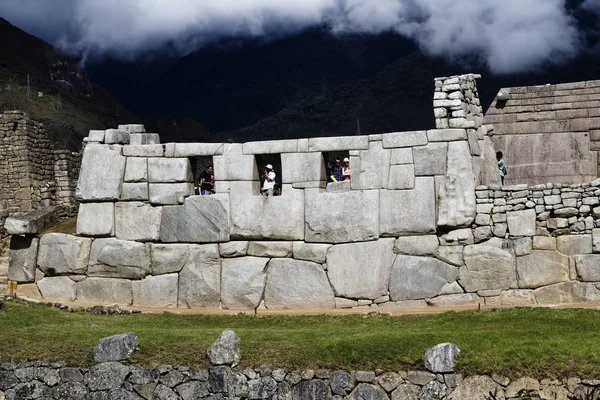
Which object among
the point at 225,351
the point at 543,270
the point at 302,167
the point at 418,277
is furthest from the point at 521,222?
the point at 225,351

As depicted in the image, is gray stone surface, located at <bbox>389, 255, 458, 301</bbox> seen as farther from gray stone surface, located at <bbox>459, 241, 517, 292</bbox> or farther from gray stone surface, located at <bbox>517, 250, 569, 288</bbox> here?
gray stone surface, located at <bbox>517, 250, 569, 288</bbox>

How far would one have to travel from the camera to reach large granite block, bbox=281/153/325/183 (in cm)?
1684

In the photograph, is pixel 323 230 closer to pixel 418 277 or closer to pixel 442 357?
pixel 418 277

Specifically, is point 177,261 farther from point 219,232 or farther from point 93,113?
point 93,113

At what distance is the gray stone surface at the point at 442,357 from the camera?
40.5ft

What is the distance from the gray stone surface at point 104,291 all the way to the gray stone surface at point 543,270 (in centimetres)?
648

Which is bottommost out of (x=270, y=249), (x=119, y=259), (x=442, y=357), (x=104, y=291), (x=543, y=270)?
(x=442, y=357)

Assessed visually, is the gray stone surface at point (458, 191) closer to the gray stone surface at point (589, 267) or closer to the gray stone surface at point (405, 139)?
the gray stone surface at point (405, 139)

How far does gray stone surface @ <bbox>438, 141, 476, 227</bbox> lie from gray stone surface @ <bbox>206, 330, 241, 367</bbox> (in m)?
4.53

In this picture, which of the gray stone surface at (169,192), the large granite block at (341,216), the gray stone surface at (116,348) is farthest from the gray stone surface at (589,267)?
the gray stone surface at (116,348)

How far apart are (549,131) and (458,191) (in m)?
4.04

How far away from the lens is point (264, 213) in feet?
56.4

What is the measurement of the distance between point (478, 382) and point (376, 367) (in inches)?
48.7

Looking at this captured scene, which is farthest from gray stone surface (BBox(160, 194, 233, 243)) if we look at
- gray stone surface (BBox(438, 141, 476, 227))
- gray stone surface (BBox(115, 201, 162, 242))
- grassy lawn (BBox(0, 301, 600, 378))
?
gray stone surface (BBox(438, 141, 476, 227))
